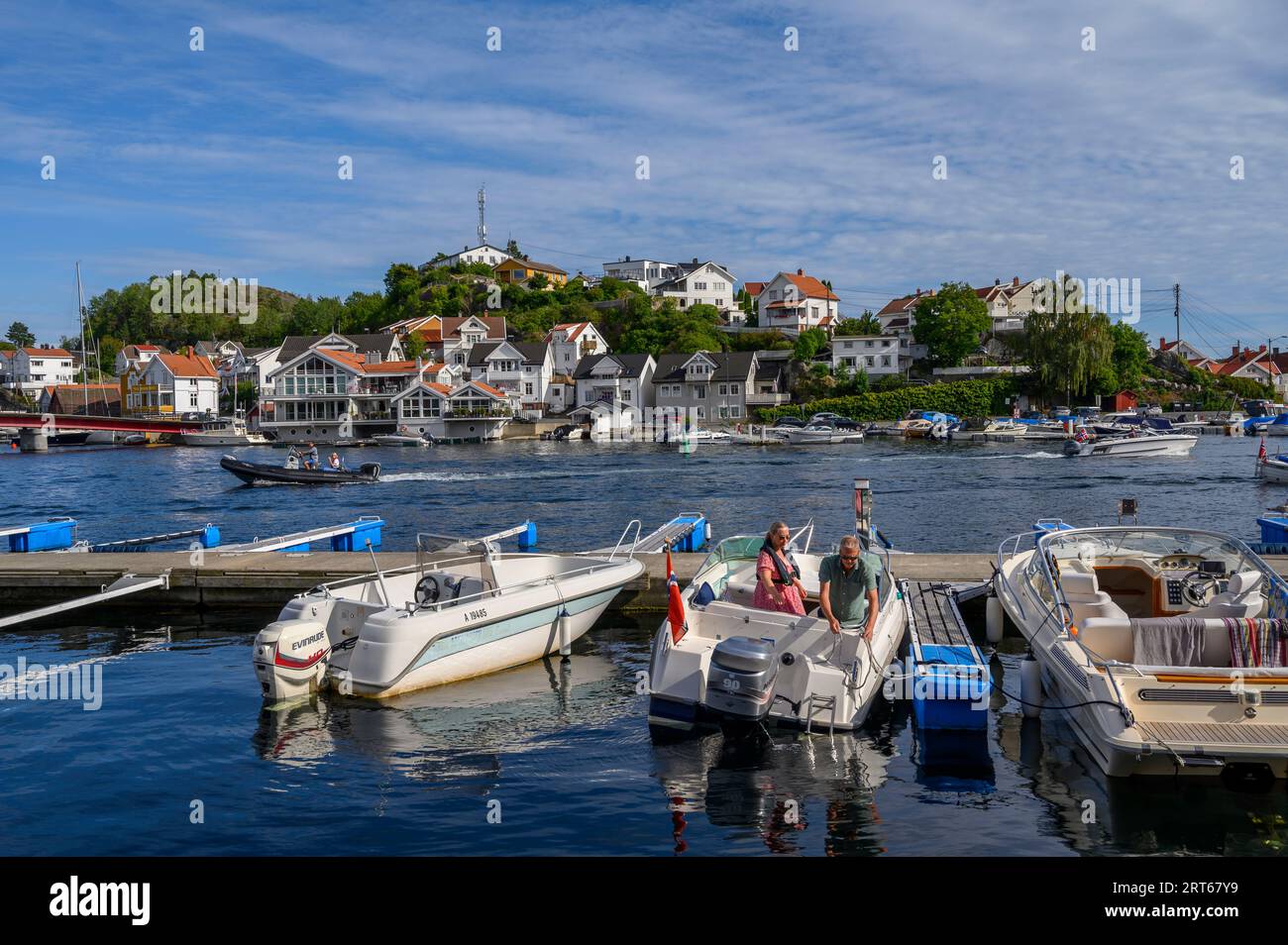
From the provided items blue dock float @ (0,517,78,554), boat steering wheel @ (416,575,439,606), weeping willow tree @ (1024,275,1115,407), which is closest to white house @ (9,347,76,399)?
weeping willow tree @ (1024,275,1115,407)

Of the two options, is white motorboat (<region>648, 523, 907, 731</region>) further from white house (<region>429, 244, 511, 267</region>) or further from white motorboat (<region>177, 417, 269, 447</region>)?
white house (<region>429, 244, 511, 267</region>)

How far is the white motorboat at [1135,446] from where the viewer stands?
6806 cm

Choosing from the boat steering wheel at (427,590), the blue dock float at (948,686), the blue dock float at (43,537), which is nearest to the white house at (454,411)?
the blue dock float at (43,537)

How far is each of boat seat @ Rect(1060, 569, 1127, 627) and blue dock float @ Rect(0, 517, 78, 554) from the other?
74.3 ft

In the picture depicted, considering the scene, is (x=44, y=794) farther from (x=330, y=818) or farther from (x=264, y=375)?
(x=264, y=375)

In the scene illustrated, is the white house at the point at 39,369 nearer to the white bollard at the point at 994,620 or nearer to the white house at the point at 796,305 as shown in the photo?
the white house at the point at 796,305

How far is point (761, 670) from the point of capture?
11.0 meters

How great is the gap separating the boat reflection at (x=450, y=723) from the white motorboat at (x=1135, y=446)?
6176 cm

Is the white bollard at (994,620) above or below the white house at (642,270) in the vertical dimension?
below

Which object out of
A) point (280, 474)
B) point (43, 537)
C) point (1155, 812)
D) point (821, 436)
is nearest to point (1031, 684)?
point (1155, 812)

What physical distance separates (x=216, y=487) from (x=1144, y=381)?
9959cm

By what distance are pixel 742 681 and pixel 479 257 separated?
164087 millimetres

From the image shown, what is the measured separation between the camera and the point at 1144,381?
114 meters
